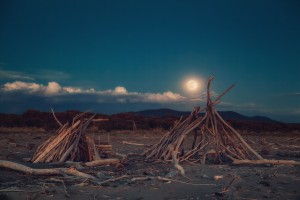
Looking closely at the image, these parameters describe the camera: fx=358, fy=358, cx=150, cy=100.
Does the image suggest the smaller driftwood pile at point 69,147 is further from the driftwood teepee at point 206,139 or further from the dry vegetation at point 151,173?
the driftwood teepee at point 206,139

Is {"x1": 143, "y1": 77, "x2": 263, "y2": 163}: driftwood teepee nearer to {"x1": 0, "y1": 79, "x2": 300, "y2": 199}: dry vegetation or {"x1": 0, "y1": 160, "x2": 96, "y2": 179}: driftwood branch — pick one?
{"x1": 0, "y1": 79, "x2": 300, "y2": 199}: dry vegetation

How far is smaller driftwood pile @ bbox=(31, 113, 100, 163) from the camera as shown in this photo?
977 centimetres

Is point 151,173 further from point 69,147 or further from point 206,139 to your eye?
point 206,139

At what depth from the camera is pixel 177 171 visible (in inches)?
329

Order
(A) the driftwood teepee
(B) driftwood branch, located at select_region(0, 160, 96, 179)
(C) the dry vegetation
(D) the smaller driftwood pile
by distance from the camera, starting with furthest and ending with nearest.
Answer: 1. (A) the driftwood teepee
2. (D) the smaller driftwood pile
3. (B) driftwood branch, located at select_region(0, 160, 96, 179)
4. (C) the dry vegetation

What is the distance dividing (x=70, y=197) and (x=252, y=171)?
4.96 meters

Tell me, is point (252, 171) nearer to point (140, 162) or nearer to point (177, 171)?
point (177, 171)

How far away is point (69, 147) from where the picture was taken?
9.94 meters

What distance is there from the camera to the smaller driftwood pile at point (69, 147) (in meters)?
9.77

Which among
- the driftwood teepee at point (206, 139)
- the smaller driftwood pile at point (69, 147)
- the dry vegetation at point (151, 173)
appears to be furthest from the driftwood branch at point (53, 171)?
the driftwood teepee at point (206, 139)

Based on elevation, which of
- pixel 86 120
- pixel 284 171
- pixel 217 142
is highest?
pixel 86 120

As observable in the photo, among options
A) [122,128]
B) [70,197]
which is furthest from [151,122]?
[70,197]

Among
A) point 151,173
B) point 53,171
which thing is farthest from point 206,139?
point 53,171

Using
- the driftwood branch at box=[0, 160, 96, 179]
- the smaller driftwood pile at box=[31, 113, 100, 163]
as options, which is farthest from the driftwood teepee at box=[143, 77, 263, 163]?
the driftwood branch at box=[0, 160, 96, 179]
